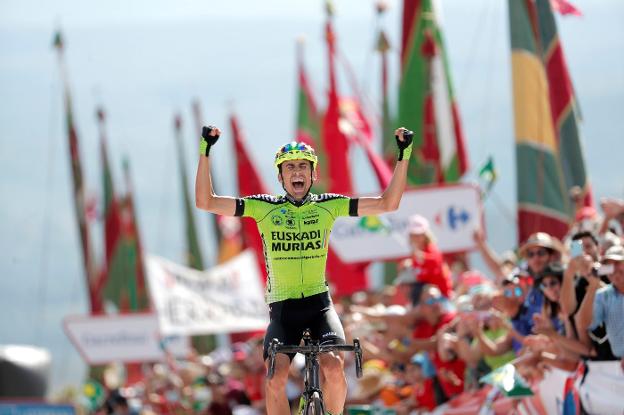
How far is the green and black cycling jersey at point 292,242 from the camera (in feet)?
37.3

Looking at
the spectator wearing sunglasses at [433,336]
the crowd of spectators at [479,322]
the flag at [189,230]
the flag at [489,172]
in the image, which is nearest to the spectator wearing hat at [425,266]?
the crowd of spectators at [479,322]

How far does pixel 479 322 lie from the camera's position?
14172 mm

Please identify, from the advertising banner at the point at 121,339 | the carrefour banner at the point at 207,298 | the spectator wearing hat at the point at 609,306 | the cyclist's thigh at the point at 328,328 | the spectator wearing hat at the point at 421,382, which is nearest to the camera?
the cyclist's thigh at the point at 328,328

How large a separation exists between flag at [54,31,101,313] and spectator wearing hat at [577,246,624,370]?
25662mm

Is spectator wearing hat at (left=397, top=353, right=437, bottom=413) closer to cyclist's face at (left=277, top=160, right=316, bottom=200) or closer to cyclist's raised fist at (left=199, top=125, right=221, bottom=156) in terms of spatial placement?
cyclist's face at (left=277, top=160, right=316, bottom=200)

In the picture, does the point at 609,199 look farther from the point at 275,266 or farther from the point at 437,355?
the point at 275,266

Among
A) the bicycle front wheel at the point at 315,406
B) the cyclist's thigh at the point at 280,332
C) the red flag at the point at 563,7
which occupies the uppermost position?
the red flag at the point at 563,7

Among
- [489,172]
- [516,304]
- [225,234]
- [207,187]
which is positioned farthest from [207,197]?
[225,234]

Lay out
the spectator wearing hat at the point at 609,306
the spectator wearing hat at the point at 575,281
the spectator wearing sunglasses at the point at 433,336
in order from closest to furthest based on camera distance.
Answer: the spectator wearing hat at the point at 609,306, the spectator wearing hat at the point at 575,281, the spectator wearing sunglasses at the point at 433,336

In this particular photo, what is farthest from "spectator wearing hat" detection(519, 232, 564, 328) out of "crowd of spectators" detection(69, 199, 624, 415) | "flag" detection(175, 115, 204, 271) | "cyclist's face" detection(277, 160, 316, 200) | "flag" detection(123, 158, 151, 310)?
"flag" detection(175, 115, 204, 271)

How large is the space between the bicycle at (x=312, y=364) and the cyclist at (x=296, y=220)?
1.17ft

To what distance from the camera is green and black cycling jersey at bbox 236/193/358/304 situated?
1138 centimetres

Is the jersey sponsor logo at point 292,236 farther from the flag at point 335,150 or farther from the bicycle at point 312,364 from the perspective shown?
the flag at point 335,150

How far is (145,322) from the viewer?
26969 millimetres
